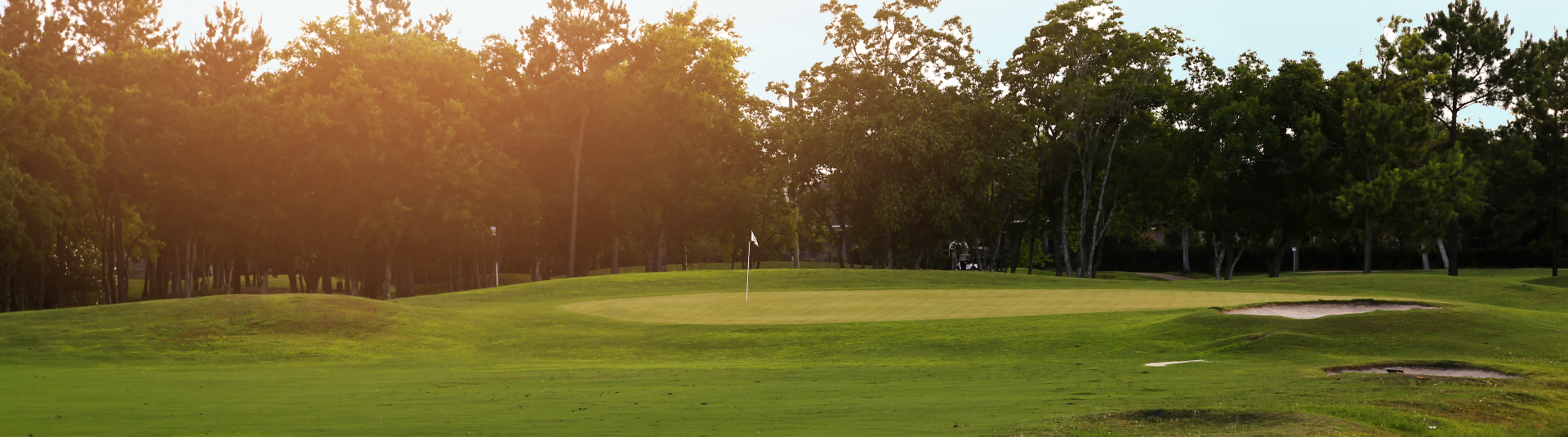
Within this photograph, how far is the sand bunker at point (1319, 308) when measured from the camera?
79.8 feet

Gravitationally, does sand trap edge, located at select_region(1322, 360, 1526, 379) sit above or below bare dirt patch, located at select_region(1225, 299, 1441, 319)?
below

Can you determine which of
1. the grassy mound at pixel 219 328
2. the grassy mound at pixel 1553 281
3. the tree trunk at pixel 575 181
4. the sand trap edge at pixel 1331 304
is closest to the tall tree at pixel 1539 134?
the grassy mound at pixel 1553 281

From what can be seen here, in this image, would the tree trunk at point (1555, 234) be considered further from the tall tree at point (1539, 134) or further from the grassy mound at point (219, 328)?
the grassy mound at point (219, 328)

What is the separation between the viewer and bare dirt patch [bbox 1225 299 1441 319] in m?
24.3

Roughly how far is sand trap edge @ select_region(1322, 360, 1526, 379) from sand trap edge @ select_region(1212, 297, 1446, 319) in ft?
20.4

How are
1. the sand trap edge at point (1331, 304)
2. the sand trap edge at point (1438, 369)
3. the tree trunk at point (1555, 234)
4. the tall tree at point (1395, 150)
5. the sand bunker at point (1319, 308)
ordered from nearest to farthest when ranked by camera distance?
the sand trap edge at point (1438, 369) → the sand trap edge at point (1331, 304) → the sand bunker at point (1319, 308) → the tall tree at point (1395, 150) → the tree trunk at point (1555, 234)

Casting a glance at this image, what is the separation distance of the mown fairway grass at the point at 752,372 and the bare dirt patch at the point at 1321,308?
1.56m

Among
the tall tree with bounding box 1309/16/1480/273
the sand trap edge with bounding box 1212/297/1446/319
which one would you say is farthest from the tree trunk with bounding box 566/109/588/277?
the sand trap edge with bounding box 1212/297/1446/319

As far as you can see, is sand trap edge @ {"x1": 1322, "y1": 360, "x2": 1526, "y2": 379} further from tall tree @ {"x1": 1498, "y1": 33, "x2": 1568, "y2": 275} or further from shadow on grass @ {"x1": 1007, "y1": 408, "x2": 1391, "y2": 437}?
tall tree @ {"x1": 1498, "y1": 33, "x2": 1568, "y2": 275}

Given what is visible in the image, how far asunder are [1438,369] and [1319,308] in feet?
28.5

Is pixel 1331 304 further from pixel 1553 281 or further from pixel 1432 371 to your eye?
pixel 1553 281

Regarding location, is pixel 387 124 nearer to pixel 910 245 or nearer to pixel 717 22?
pixel 717 22

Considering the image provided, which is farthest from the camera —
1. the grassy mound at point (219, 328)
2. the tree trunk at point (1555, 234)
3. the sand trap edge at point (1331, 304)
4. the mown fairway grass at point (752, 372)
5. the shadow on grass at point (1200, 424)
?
the tree trunk at point (1555, 234)

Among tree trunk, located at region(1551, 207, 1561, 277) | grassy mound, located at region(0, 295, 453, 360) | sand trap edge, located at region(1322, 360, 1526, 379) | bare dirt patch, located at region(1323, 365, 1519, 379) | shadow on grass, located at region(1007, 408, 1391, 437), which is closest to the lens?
shadow on grass, located at region(1007, 408, 1391, 437)
